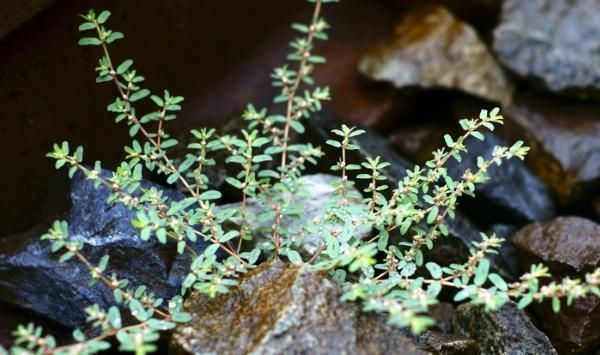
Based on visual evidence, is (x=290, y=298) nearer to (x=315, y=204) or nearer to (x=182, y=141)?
(x=315, y=204)

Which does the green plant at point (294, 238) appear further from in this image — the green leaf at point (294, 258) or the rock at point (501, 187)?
the rock at point (501, 187)

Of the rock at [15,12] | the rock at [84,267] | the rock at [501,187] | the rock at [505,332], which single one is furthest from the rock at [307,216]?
the rock at [15,12]

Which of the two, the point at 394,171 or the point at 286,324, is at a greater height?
the point at 394,171

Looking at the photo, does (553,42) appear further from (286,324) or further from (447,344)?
(286,324)

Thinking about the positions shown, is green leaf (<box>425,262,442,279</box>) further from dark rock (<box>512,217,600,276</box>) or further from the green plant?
dark rock (<box>512,217,600,276</box>)

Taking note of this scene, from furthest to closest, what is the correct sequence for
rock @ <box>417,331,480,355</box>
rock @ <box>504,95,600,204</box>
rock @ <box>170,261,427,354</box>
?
rock @ <box>504,95,600,204</box>, rock @ <box>417,331,480,355</box>, rock @ <box>170,261,427,354</box>

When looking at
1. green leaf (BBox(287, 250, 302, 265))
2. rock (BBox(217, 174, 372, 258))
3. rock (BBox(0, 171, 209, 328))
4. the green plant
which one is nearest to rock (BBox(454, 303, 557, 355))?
the green plant

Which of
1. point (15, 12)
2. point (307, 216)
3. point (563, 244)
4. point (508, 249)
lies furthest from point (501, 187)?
point (15, 12)
